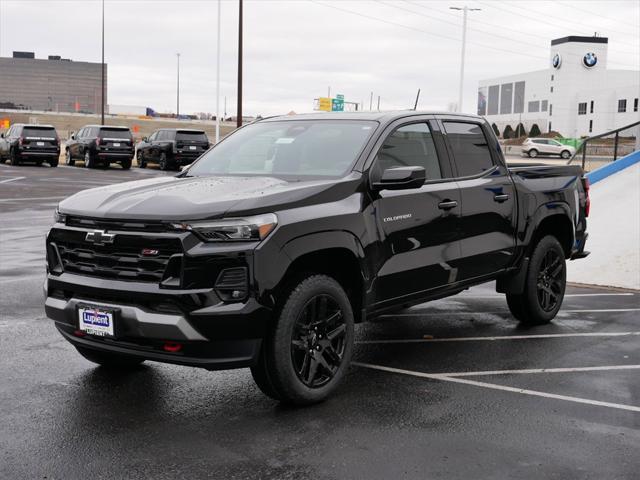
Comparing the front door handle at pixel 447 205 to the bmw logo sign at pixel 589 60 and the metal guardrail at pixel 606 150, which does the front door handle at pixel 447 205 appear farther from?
the bmw logo sign at pixel 589 60

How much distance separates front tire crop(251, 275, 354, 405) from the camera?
16.2 feet

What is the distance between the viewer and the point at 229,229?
4.73 meters

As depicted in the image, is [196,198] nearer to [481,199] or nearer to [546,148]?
[481,199]

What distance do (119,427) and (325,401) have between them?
4.52 ft

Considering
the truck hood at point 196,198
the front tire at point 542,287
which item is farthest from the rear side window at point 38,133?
the truck hood at point 196,198

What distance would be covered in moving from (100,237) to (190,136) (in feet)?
101

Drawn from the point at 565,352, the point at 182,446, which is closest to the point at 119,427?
the point at 182,446

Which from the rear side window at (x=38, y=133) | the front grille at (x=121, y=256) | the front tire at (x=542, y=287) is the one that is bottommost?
the front tire at (x=542, y=287)

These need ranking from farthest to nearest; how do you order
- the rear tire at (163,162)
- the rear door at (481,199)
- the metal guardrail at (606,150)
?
1. the rear tire at (163,162)
2. the metal guardrail at (606,150)
3. the rear door at (481,199)

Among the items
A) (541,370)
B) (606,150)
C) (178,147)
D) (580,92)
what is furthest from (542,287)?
(580,92)

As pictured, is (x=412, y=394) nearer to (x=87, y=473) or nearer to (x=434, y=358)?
(x=434, y=358)

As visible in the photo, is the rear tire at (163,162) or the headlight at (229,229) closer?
the headlight at (229,229)

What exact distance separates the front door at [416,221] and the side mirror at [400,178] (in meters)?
0.10

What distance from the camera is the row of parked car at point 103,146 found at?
34.2 m
